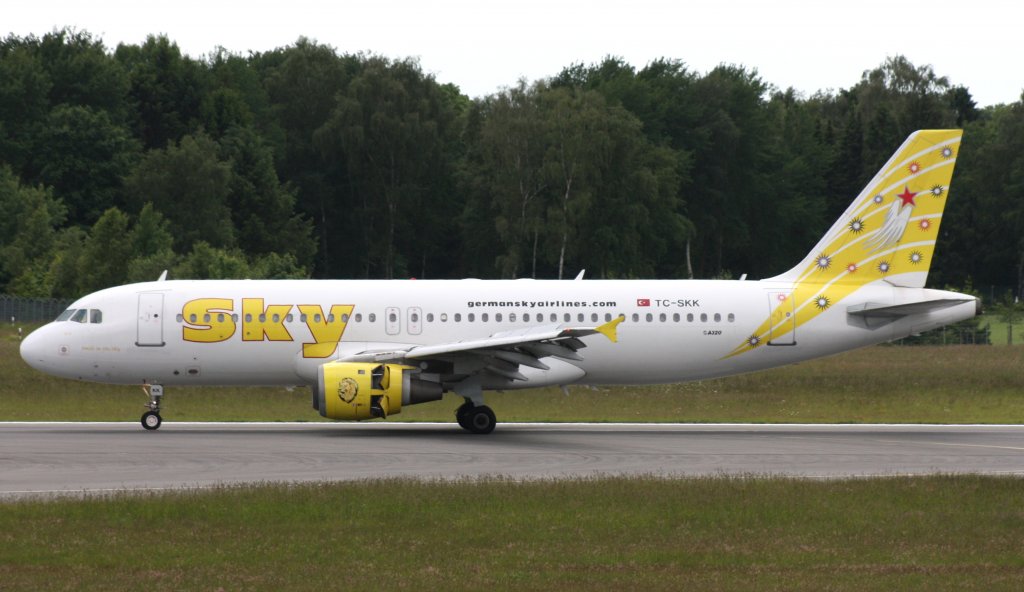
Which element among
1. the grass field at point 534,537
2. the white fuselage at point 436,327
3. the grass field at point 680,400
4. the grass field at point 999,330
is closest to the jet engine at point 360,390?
the white fuselage at point 436,327

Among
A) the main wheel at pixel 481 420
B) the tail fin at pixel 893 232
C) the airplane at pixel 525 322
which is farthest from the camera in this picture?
the tail fin at pixel 893 232

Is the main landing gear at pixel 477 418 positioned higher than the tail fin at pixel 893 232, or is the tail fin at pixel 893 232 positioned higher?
the tail fin at pixel 893 232

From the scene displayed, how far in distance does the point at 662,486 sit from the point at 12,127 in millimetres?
87459

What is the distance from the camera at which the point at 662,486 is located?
21.4 meters

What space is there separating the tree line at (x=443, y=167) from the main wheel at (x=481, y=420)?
162 feet

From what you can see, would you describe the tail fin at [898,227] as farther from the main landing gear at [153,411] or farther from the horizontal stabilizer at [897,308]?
the main landing gear at [153,411]

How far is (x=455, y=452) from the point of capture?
2756 centimetres

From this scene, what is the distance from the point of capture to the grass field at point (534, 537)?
14.8m

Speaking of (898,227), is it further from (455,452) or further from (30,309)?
(30,309)

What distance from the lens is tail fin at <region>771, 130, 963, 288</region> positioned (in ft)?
113

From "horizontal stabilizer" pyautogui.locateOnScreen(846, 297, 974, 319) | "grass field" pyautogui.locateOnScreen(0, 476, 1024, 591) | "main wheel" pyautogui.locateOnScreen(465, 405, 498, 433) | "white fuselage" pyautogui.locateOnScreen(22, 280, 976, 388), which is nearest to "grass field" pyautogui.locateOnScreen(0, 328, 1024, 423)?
"white fuselage" pyautogui.locateOnScreen(22, 280, 976, 388)

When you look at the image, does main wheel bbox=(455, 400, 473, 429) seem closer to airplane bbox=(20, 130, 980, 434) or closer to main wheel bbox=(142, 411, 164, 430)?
airplane bbox=(20, 130, 980, 434)

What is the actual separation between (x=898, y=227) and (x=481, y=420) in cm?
1114

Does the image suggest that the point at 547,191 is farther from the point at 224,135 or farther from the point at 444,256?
the point at 224,135
